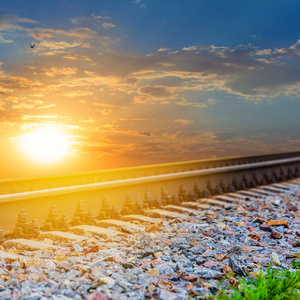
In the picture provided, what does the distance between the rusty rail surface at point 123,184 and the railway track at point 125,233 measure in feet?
0.06

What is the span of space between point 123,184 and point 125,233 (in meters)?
1.55

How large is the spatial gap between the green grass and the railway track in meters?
0.23

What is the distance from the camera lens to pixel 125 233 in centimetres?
668

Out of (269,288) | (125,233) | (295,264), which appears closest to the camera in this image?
(269,288)

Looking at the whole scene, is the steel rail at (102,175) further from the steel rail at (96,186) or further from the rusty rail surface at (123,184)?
the steel rail at (96,186)

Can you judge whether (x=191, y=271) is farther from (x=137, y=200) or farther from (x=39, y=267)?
(x=137, y=200)

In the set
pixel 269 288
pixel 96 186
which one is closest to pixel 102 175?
pixel 96 186

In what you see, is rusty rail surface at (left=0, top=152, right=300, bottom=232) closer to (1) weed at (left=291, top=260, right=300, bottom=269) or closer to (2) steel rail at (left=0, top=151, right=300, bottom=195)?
(2) steel rail at (left=0, top=151, right=300, bottom=195)

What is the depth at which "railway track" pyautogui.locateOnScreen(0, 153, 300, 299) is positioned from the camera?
4352 mm

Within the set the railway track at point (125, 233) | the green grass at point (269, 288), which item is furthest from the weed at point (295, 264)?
the railway track at point (125, 233)

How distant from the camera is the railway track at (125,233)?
4352 mm

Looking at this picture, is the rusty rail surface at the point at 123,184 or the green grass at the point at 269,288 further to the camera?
the rusty rail surface at the point at 123,184

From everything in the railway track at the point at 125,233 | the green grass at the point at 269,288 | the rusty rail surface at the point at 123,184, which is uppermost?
the rusty rail surface at the point at 123,184

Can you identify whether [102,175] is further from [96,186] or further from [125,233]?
[125,233]
